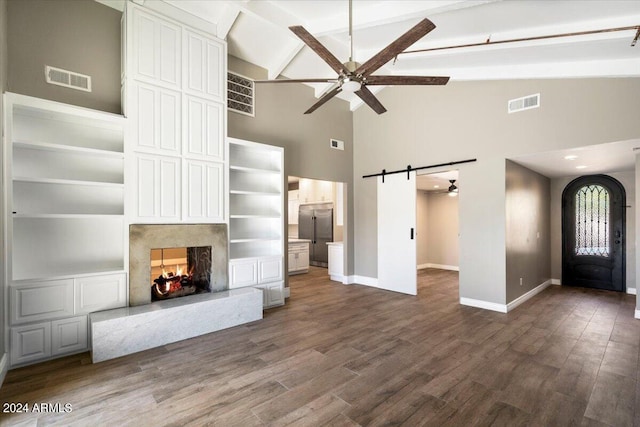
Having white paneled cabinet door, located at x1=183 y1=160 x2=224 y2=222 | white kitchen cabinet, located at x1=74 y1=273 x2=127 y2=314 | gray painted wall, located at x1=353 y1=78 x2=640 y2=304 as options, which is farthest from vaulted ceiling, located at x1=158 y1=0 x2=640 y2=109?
white kitchen cabinet, located at x1=74 y1=273 x2=127 y2=314

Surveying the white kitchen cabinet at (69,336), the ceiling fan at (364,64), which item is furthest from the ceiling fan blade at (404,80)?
the white kitchen cabinet at (69,336)

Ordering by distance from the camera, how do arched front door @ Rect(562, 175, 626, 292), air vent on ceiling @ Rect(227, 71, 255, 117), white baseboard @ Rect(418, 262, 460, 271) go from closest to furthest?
air vent on ceiling @ Rect(227, 71, 255, 117)
arched front door @ Rect(562, 175, 626, 292)
white baseboard @ Rect(418, 262, 460, 271)

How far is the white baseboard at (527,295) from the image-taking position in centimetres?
478

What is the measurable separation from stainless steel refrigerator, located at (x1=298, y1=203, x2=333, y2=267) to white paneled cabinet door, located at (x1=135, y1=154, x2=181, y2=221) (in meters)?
5.44

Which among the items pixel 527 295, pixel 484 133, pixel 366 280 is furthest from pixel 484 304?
pixel 484 133

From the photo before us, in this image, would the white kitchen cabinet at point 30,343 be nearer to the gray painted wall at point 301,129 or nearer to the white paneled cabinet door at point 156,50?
the white paneled cabinet door at point 156,50

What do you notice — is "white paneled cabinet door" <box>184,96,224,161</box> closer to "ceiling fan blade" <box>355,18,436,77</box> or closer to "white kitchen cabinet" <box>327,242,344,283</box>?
"ceiling fan blade" <box>355,18,436,77</box>

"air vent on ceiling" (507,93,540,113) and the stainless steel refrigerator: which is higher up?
"air vent on ceiling" (507,93,540,113)

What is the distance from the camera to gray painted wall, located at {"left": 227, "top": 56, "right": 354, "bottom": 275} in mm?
5223

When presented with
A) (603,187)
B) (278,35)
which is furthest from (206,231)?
(603,187)

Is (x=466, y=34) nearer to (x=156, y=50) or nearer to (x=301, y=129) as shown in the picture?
(x=301, y=129)

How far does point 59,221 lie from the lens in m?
3.41

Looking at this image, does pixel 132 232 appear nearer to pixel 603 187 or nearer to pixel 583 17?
pixel 583 17

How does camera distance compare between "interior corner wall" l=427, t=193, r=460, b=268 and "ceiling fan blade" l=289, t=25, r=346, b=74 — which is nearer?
"ceiling fan blade" l=289, t=25, r=346, b=74
